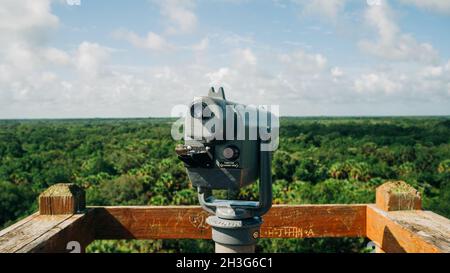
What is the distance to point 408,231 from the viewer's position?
2174 mm

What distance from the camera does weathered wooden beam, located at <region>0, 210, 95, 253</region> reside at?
1.96m

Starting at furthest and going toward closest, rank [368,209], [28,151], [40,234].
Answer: [28,151]
[368,209]
[40,234]

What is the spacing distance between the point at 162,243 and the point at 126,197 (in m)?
8.01

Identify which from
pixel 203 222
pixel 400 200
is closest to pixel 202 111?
pixel 203 222

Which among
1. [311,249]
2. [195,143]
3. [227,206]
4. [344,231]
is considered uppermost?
[195,143]

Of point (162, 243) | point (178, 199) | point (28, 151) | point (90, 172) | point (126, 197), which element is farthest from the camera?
point (28, 151)

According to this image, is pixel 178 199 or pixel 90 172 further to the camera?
pixel 90 172

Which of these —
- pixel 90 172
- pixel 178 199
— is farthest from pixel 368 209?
pixel 90 172

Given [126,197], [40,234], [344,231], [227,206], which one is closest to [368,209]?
[344,231]

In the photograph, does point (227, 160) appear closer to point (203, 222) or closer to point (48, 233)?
point (203, 222)

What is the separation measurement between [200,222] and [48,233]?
848 millimetres
